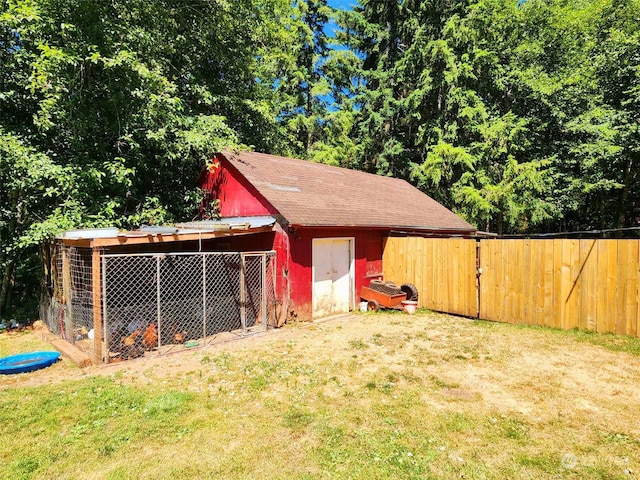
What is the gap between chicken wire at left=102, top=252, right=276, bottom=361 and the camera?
6.71 meters

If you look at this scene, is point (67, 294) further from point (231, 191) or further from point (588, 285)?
point (588, 285)

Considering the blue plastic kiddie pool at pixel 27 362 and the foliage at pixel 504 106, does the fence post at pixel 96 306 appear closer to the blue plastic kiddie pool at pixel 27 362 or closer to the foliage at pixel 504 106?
the blue plastic kiddie pool at pixel 27 362

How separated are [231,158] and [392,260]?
5798 millimetres

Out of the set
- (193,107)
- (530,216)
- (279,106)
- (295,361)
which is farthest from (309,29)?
(295,361)

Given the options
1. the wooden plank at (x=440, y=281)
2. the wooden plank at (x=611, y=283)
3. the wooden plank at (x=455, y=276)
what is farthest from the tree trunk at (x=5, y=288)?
the wooden plank at (x=611, y=283)

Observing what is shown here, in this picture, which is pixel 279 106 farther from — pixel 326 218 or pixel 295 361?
pixel 295 361

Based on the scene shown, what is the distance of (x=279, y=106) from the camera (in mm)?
20359

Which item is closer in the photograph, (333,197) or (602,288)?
(602,288)

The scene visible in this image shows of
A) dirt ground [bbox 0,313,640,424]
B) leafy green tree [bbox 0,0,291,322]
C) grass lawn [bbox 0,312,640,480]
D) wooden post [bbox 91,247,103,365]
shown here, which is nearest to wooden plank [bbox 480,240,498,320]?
dirt ground [bbox 0,313,640,424]

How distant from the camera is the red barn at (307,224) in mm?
8836

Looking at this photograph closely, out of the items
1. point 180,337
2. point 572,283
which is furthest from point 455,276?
point 180,337

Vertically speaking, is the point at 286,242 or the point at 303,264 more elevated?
the point at 286,242

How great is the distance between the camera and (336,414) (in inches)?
168

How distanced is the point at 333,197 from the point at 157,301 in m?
6.58
